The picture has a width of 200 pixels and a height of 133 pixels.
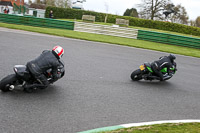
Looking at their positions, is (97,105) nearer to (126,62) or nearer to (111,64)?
(111,64)

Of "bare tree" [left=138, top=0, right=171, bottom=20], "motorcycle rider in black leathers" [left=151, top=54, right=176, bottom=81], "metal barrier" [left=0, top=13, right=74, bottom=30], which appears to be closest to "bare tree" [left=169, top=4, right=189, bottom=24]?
"bare tree" [left=138, top=0, right=171, bottom=20]

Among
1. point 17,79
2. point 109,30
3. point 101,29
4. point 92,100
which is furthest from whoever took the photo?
point 101,29

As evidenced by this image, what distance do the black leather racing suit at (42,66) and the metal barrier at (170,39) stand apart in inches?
689

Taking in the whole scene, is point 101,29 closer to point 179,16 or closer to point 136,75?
point 136,75

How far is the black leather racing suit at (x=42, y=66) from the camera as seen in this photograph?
6.04 metres

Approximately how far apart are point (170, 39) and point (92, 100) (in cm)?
1716

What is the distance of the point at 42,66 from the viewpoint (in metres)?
6.09

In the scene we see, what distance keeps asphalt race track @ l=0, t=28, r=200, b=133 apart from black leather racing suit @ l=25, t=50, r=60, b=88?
481mm

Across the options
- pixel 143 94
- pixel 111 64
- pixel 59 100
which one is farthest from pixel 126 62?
pixel 59 100

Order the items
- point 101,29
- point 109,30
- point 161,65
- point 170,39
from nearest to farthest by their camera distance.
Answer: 1. point 161,65
2. point 170,39
3. point 109,30
4. point 101,29

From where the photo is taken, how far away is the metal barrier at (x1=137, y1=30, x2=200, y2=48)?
20984 mm

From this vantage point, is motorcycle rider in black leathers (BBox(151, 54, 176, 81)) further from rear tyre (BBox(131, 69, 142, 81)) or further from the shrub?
the shrub

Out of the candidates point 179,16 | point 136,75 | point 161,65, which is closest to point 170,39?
point 161,65

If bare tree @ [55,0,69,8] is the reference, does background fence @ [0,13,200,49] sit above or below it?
below
